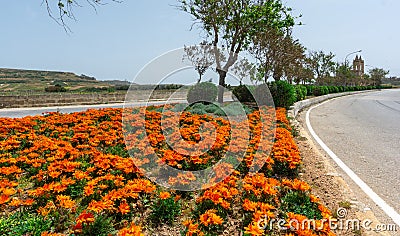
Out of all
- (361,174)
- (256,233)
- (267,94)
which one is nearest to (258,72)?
(267,94)

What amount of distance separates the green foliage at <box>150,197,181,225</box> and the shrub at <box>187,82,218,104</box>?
1002 centimetres

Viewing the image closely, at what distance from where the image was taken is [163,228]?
111 inches

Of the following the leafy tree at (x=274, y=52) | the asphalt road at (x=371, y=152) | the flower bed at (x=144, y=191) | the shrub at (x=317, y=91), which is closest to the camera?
the flower bed at (x=144, y=191)

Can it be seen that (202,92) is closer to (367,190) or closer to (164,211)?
(367,190)

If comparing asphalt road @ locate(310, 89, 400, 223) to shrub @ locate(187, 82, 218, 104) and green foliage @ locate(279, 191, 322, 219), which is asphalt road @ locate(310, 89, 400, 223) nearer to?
green foliage @ locate(279, 191, 322, 219)

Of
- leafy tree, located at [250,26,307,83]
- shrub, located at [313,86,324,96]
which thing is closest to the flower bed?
leafy tree, located at [250,26,307,83]

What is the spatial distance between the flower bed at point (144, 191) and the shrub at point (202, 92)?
7.48 meters

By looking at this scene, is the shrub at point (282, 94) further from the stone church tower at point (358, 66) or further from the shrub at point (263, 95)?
the stone church tower at point (358, 66)

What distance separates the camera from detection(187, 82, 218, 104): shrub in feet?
42.5

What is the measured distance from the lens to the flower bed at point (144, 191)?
2541 mm

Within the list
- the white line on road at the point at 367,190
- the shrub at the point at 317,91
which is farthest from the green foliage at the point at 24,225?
the shrub at the point at 317,91

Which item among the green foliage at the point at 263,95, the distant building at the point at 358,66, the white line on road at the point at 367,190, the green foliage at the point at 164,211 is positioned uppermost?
the distant building at the point at 358,66

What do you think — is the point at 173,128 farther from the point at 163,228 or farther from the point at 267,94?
the point at 267,94

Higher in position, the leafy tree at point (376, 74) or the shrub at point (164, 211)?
the leafy tree at point (376, 74)
